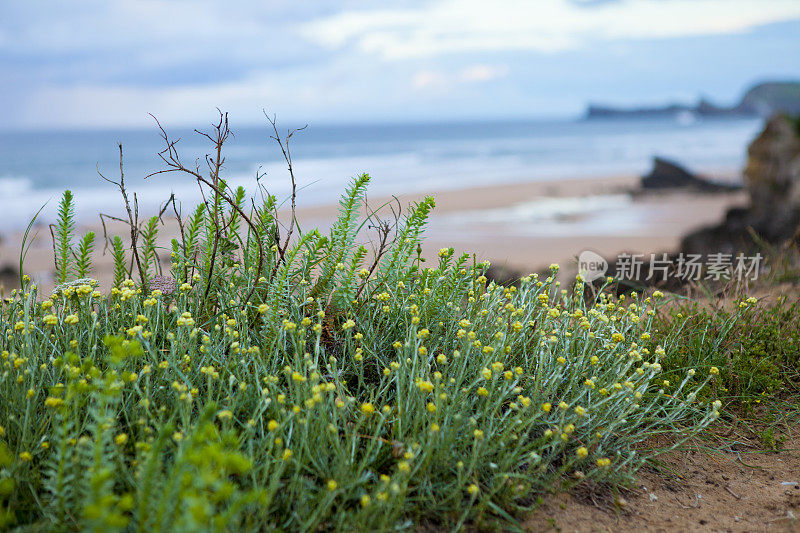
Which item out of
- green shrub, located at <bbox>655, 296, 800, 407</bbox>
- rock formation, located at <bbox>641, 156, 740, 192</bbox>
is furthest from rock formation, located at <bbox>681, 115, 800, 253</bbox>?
rock formation, located at <bbox>641, 156, 740, 192</bbox>

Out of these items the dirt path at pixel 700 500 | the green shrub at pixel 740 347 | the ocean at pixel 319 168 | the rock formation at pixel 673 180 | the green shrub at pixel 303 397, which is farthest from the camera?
the rock formation at pixel 673 180

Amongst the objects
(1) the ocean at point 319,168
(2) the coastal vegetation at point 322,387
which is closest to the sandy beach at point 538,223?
(1) the ocean at point 319,168

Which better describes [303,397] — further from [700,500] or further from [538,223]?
[538,223]

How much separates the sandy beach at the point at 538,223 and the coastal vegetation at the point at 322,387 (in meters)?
4.12

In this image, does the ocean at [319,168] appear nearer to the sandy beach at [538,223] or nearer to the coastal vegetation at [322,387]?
the sandy beach at [538,223]

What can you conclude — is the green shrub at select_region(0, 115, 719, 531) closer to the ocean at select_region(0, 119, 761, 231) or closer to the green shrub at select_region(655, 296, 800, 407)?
the green shrub at select_region(655, 296, 800, 407)

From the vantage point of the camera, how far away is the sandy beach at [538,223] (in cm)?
1055

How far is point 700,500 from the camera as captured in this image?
2.55 meters

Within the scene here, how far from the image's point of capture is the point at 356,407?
2.56 metres

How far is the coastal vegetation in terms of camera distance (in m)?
1.90

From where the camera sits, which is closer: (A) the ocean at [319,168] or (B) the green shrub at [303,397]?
(B) the green shrub at [303,397]

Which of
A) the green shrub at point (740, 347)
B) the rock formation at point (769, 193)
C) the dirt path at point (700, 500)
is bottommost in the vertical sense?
the dirt path at point (700, 500)

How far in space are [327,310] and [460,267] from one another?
27.9 inches

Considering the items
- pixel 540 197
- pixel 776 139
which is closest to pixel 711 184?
pixel 540 197
